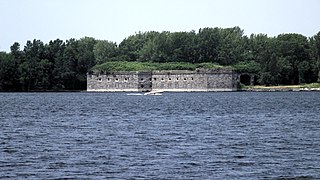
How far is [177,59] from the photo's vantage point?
145m

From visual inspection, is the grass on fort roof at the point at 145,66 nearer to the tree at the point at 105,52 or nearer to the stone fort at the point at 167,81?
the stone fort at the point at 167,81

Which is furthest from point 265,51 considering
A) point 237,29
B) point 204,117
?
point 204,117

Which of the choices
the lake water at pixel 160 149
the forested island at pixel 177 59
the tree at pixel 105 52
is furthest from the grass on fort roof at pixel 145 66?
the lake water at pixel 160 149

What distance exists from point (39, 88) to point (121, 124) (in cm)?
9564

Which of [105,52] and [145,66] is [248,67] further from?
[105,52]

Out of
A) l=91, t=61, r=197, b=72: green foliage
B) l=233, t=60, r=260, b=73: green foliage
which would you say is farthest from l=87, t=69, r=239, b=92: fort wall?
l=233, t=60, r=260, b=73: green foliage

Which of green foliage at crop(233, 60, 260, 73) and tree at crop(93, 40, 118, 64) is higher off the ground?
tree at crop(93, 40, 118, 64)

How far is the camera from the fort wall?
127062mm

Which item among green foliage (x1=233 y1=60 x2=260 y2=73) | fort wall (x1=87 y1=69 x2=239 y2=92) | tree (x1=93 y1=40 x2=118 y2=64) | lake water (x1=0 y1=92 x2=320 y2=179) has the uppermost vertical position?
tree (x1=93 y1=40 x2=118 y2=64)

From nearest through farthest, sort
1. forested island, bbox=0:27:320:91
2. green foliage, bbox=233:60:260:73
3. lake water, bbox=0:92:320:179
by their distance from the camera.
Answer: lake water, bbox=0:92:320:179, forested island, bbox=0:27:320:91, green foliage, bbox=233:60:260:73

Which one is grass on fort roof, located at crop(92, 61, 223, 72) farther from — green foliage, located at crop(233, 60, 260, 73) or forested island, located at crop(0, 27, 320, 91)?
green foliage, located at crop(233, 60, 260, 73)

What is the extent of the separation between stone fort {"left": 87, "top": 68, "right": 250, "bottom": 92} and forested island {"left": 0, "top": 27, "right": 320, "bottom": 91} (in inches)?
69.6

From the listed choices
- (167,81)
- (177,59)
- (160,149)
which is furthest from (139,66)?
(160,149)

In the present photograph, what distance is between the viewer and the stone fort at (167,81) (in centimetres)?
12706
